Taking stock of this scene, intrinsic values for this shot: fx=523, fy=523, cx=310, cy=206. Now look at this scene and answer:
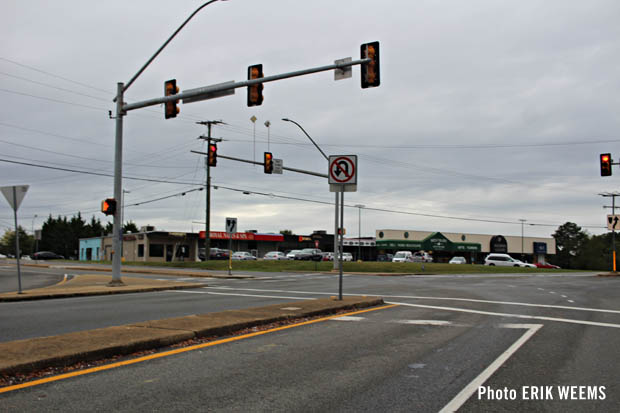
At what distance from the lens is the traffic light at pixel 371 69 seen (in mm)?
14797

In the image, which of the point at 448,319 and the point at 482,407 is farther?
the point at 448,319

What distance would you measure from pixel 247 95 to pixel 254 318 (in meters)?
9.37

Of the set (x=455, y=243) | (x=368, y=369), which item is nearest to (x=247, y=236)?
(x=455, y=243)

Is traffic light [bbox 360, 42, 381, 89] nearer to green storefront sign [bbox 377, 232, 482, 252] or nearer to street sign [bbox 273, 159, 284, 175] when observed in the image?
street sign [bbox 273, 159, 284, 175]

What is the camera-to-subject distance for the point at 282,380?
5.62 metres

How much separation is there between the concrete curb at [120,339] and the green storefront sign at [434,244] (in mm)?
73856

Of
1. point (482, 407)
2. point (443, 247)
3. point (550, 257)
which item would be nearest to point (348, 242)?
point (443, 247)

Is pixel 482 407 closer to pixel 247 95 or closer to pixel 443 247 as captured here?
pixel 247 95

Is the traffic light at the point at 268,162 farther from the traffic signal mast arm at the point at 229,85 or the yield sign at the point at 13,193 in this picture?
the yield sign at the point at 13,193

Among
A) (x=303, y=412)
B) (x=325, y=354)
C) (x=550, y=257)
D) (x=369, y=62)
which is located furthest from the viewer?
(x=550, y=257)

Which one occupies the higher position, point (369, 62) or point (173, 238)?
point (369, 62)

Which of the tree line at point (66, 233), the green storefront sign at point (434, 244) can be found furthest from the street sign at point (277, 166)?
the tree line at point (66, 233)

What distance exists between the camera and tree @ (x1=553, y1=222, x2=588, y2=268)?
451ft

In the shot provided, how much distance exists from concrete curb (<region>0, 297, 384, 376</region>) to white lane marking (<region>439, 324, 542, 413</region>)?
4087 millimetres
